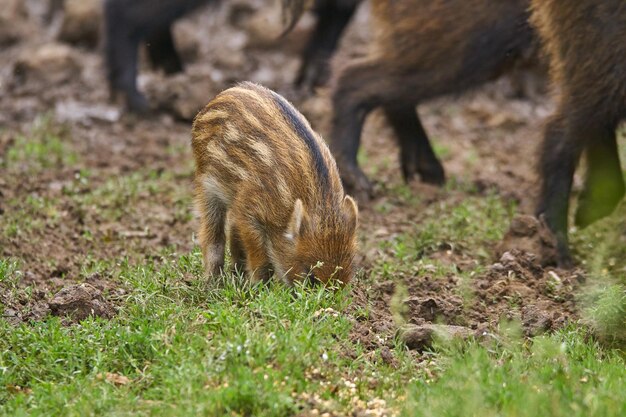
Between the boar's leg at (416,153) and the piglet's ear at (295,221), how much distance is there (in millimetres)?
2897

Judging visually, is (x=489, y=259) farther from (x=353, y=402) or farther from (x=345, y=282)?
(x=353, y=402)

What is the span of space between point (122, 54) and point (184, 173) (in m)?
1.73

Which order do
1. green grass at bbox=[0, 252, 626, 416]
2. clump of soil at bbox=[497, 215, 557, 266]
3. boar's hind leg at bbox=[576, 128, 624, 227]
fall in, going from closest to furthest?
1. green grass at bbox=[0, 252, 626, 416]
2. clump of soil at bbox=[497, 215, 557, 266]
3. boar's hind leg at bbox=[576, 128, 624, 227]

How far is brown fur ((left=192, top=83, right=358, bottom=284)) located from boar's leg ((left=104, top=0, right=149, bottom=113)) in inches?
152

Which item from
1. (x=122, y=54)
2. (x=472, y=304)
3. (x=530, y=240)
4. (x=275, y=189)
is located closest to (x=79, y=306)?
(x=275, y=189)

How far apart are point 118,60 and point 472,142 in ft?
8.76

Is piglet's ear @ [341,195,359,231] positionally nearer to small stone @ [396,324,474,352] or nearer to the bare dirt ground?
the bare dirt ground

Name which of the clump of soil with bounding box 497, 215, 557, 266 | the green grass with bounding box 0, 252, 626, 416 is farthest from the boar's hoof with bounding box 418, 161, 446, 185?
the green grass with bounding box 0, 252, 626, 416

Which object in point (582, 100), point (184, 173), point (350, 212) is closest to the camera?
point (350, 212)

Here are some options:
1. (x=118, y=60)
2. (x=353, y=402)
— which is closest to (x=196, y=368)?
(x=353, y=402)

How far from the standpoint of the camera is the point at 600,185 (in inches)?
245

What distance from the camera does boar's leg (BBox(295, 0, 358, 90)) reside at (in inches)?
364

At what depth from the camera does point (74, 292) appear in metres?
4.54

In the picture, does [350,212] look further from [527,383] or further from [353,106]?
[353,106]
